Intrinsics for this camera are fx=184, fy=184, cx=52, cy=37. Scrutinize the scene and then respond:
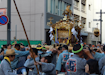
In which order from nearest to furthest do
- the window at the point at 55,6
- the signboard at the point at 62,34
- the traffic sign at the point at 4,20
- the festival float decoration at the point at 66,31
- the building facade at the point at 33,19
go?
the traffic sign at the point at 4,20, the festival float decoration at the point at 66,31, the signboard at the point at 62,34, the building facade at the point at 33,19, the window at the point at 55,6

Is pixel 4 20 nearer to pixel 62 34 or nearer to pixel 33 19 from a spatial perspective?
pixel 62 34

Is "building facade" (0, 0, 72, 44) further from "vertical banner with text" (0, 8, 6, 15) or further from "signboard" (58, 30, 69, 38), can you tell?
"signboard" (58, 30, 69, 38)

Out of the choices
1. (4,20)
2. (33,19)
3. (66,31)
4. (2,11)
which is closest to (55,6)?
(33,19)

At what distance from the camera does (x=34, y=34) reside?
24078 mm

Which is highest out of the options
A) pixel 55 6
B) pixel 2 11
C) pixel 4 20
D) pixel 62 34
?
pixel 55 6

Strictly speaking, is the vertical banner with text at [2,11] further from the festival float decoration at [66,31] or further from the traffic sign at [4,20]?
the traffic sign at [4,20]

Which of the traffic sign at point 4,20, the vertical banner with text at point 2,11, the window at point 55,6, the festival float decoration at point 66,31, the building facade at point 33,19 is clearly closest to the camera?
the traffic sign at point 4,20

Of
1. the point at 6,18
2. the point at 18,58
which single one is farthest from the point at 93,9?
the point at 18,58

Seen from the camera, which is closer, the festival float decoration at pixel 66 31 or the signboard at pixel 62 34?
the festival float decoration at pixel 66 31

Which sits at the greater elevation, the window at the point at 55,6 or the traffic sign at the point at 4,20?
the window at the point at 55,6

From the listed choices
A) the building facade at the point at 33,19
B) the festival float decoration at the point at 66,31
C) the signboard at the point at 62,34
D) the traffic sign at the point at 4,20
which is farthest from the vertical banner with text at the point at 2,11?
the traffic sign at the point at 4,20

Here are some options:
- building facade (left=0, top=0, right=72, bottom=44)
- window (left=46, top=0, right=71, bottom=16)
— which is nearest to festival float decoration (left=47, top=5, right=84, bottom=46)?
building facade (left=0, top=0, right=72, bottom=44)

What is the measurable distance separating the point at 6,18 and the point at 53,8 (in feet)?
52.8

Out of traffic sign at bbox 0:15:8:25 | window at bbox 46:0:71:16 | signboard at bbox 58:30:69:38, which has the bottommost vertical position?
signboard at bbox 58:30:69:38
